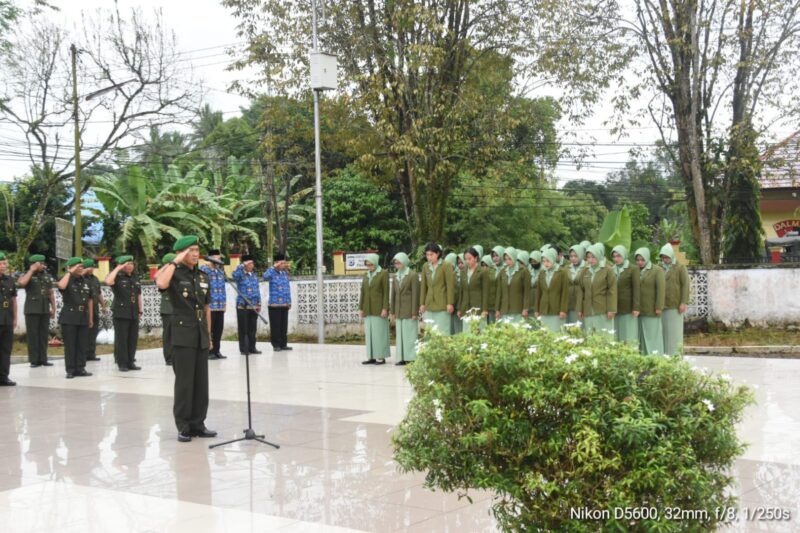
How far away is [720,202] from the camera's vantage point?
64.1 feet

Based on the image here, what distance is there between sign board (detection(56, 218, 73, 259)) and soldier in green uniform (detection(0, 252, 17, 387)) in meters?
6.90

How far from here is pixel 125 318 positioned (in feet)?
45.9

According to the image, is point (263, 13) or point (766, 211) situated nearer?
point (263, 13)

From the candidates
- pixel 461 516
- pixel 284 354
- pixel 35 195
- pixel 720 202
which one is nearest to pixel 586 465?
pixel 461 516

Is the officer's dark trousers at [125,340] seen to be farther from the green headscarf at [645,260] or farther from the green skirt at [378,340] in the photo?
the green headscarf at [645,260]

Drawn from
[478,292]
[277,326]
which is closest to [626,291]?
[478,292]

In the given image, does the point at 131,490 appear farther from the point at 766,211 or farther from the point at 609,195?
the point at 609,195

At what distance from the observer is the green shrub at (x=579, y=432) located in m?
3.52

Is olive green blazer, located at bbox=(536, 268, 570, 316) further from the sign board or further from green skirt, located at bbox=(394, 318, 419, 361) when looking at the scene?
the sign board

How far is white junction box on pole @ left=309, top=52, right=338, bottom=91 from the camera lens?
1691 centimetres

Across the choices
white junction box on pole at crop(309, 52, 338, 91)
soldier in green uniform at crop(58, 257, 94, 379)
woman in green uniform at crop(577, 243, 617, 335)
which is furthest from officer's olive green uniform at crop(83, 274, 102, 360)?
woman in green uniform at crop(577, 243, 617, 335)

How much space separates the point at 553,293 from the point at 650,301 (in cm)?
133

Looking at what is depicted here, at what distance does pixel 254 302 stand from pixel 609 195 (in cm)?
4282

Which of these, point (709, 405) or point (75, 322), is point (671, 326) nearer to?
point (75, 322)
